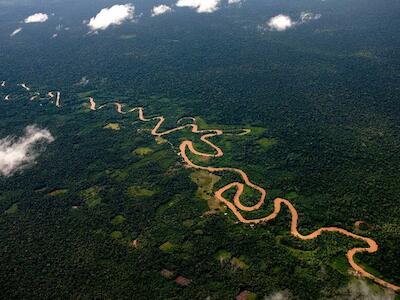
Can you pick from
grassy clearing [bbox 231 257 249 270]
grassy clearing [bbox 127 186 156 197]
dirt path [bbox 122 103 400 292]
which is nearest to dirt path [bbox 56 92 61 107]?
dirt path [bbox 122 103 400 292]

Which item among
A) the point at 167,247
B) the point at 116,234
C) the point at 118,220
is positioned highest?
the point at 167,247

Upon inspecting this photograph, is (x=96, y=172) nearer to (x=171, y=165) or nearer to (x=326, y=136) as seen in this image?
(x=171, y=165)

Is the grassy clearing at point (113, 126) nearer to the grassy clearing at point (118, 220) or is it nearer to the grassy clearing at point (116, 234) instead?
the grassy clearing at point (118, 220)

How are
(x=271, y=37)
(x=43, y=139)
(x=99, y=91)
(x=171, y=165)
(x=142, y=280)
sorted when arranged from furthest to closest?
(x=271, y=37) < (x=99, y=91) < (x=43, y=139) < (x=171, y=165) < (x=142, y=280)

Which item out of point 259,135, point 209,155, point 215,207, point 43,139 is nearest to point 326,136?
point 259,135

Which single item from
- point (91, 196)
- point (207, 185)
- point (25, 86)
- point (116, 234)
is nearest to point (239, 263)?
point (116, 234)

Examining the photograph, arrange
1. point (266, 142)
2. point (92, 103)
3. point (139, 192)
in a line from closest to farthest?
point (139, 192)
point (266, 142)
point (92, 103)

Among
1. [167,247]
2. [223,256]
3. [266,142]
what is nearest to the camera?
[223,256]

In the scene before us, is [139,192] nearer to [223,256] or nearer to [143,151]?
[143,151]
